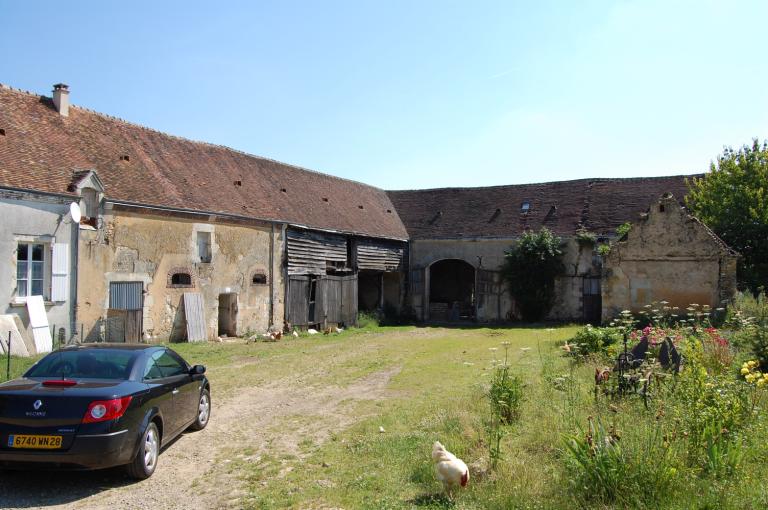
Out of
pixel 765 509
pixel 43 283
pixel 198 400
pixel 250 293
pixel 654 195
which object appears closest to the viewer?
pixel 765 509

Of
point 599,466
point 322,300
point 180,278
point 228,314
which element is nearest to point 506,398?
point 599,466

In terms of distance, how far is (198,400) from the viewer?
26.7ft

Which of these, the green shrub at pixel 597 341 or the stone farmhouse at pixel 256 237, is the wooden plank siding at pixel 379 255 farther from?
the green shrub at pixel 597 341

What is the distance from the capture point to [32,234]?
14938 millimetres

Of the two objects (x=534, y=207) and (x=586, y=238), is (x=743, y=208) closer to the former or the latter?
(x=586, y=238)

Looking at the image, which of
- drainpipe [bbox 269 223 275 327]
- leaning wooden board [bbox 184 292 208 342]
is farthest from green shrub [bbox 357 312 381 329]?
leaning wooden board [bbox 184 292 208 342]

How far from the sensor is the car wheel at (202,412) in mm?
8245

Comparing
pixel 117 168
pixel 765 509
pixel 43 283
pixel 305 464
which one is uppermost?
pixel 117 168

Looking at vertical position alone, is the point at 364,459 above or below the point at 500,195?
below

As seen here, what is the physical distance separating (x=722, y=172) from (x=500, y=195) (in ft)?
34.0

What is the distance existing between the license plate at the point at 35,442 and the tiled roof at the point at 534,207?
81.6 ft

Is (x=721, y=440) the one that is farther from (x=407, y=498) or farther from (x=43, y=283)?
(x=43, y=283)

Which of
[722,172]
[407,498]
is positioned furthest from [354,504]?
[722,172]

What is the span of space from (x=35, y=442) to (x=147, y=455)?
111cm
